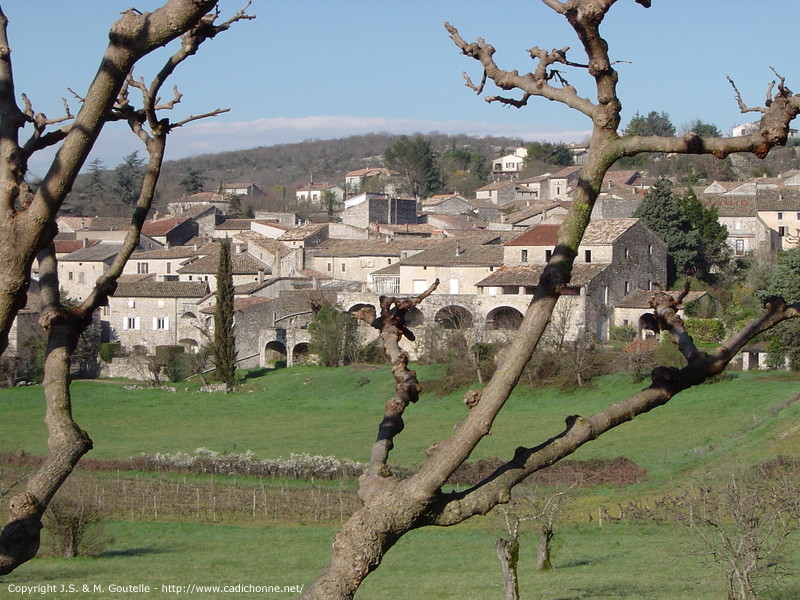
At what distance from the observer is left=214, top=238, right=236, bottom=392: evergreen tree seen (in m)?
45.1

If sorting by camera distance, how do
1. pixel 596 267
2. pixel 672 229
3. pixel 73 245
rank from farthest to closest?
pixel 73 245
pixel 672 229
pixel 596 267

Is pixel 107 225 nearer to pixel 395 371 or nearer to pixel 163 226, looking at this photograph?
pixel 163 226

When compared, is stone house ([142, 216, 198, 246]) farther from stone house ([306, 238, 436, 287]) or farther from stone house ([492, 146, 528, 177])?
stone house ([492, 146, 528, 177])

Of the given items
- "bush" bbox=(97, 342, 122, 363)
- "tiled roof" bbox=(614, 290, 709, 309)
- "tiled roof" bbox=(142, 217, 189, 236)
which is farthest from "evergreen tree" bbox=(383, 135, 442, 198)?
"tiled roof" bbox=(614, 290, 709, 309)

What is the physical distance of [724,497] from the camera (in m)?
16.1

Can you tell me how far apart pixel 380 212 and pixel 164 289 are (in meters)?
25.3

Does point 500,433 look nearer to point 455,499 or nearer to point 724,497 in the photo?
point 724,497

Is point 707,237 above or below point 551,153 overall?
below

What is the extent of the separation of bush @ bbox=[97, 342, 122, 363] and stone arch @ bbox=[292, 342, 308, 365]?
9.73 metres

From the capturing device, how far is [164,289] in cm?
5450

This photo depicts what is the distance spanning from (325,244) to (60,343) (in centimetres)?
5704

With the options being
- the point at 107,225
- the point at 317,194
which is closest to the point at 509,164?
the point at 317,194

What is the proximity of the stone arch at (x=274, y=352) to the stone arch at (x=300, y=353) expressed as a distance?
0.94m

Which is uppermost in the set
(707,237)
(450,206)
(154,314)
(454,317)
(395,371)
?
(450,206)
